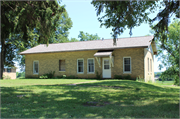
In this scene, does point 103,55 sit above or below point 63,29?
below

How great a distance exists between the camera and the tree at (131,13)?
7.21m

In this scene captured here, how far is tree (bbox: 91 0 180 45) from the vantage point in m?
7.21

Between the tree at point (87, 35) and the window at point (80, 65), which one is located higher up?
the tree at point (87, 35)

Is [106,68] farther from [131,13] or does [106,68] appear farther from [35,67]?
[131,13]

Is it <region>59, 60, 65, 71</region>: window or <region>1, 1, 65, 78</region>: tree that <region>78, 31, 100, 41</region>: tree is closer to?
<region>59, 60, 65, 71</region>: window

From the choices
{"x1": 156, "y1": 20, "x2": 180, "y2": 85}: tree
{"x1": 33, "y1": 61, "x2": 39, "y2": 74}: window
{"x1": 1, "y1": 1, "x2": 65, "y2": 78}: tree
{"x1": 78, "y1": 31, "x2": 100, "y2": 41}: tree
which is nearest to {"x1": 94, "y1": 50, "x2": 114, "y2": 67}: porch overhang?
{"x1": 1, "y1": 1, "x2": 65, "y2": 78}: tree

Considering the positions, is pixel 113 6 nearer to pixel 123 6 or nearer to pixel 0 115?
pixel 123 6

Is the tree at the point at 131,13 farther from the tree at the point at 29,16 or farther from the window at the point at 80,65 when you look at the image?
the window at the point at 80,65

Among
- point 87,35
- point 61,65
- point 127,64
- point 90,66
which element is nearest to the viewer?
point 127,64

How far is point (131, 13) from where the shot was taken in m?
8.26

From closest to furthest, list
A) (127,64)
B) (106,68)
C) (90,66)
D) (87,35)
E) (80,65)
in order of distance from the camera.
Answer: (127,64) → (106,68) → (90,66) → (80,65) → (87,35)

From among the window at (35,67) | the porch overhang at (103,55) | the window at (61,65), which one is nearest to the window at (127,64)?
the porch overhang at (103,55)

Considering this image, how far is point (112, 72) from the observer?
20281 millimetres

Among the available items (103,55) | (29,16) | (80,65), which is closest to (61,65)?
(80,65)
